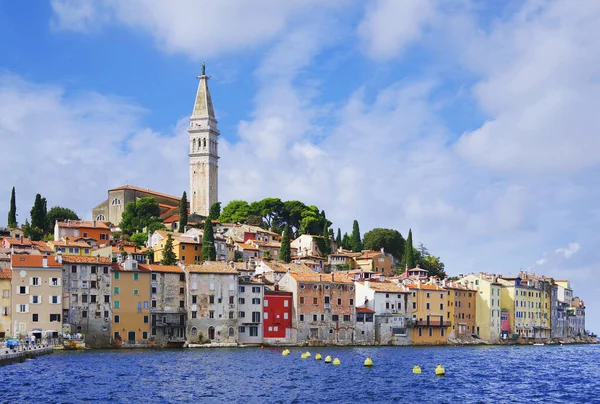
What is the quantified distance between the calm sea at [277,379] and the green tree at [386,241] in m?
54.7

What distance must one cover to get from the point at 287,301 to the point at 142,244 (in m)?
36.5

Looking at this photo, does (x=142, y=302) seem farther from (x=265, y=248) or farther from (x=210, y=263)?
(x=265, y=248)

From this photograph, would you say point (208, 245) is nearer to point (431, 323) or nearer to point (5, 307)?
point (431, 323)

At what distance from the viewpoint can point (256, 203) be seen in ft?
469

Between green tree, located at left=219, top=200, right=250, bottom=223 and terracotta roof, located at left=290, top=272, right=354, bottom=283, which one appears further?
green tree, located at left=219, top=200, right=250, bottom=223

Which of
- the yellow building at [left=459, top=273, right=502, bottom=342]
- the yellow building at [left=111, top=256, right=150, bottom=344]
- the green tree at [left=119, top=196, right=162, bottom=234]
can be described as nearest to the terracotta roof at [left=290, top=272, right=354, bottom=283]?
the yellow building at [left=111, top=256, right=150, bottom=344]

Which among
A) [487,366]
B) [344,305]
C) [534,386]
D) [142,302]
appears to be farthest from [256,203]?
[534,386]

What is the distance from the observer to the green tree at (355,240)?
445ft

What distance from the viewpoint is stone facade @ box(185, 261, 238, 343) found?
86188 millimetres

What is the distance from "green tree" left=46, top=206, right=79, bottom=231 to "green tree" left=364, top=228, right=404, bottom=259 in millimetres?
44824

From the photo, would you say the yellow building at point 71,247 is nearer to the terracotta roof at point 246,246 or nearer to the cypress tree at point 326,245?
the terracotta roof at point 246,246

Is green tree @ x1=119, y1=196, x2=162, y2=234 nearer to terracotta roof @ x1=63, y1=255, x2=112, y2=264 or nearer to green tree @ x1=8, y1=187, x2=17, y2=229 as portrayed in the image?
green tree @ x1=8, y1=187, x2=17, y2=229

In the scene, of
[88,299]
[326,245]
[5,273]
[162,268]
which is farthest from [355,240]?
[5,273]

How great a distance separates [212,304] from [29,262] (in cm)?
1836
